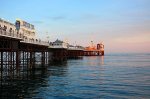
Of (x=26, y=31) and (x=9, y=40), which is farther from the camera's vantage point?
(x=26, y=31)

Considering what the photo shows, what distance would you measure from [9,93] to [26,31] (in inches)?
2121

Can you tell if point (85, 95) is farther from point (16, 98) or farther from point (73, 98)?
point (16, 98)

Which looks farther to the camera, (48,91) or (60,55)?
(60,55)

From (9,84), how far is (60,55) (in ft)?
225

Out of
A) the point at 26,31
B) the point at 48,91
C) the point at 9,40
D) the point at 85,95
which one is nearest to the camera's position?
the point at 85,95

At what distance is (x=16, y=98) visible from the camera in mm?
27422

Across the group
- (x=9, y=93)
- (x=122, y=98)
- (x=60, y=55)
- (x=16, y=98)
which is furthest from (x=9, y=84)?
(x=60, y=55)

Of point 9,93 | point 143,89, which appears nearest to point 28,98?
point 9,93

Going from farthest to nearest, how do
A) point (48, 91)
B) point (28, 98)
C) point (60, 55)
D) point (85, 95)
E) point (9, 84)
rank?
point (60, 55), point (9, 84), point (48, 91), point (85, 95), point (28, 98)

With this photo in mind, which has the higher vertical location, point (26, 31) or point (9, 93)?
point (26, 31)

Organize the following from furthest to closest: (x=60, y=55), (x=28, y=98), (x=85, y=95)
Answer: (x=60, y=55) < (x=85, y=95) < (x=28, y=98)

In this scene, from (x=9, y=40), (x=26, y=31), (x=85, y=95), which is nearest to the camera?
(x=85, y=95)

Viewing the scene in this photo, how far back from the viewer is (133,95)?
29.1 metres

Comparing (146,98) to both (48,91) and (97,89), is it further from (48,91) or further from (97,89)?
(48,91)
